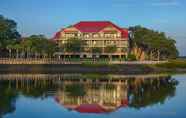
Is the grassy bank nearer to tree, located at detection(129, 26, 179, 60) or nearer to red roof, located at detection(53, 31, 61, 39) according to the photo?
tree, located at detection(129, 26, 179, 60)

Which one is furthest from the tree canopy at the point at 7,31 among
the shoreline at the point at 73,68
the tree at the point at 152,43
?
the tree at the point at 152,43

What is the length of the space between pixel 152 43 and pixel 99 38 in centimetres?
1923

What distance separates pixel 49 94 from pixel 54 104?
332 inches

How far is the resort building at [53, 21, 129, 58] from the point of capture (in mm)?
142250

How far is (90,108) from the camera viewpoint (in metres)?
33.0

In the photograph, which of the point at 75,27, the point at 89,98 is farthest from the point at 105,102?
the point at 75,27

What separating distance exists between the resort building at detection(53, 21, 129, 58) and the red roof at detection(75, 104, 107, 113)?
106 meters

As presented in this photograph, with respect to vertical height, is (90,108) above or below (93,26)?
below

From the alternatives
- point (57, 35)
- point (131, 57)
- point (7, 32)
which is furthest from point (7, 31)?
point (131, 57)

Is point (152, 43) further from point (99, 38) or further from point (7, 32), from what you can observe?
point (7, 32)

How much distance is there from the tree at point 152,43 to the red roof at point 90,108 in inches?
4001

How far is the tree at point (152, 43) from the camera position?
135m

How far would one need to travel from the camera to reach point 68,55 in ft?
461

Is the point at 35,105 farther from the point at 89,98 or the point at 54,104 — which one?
the point at 89,98
